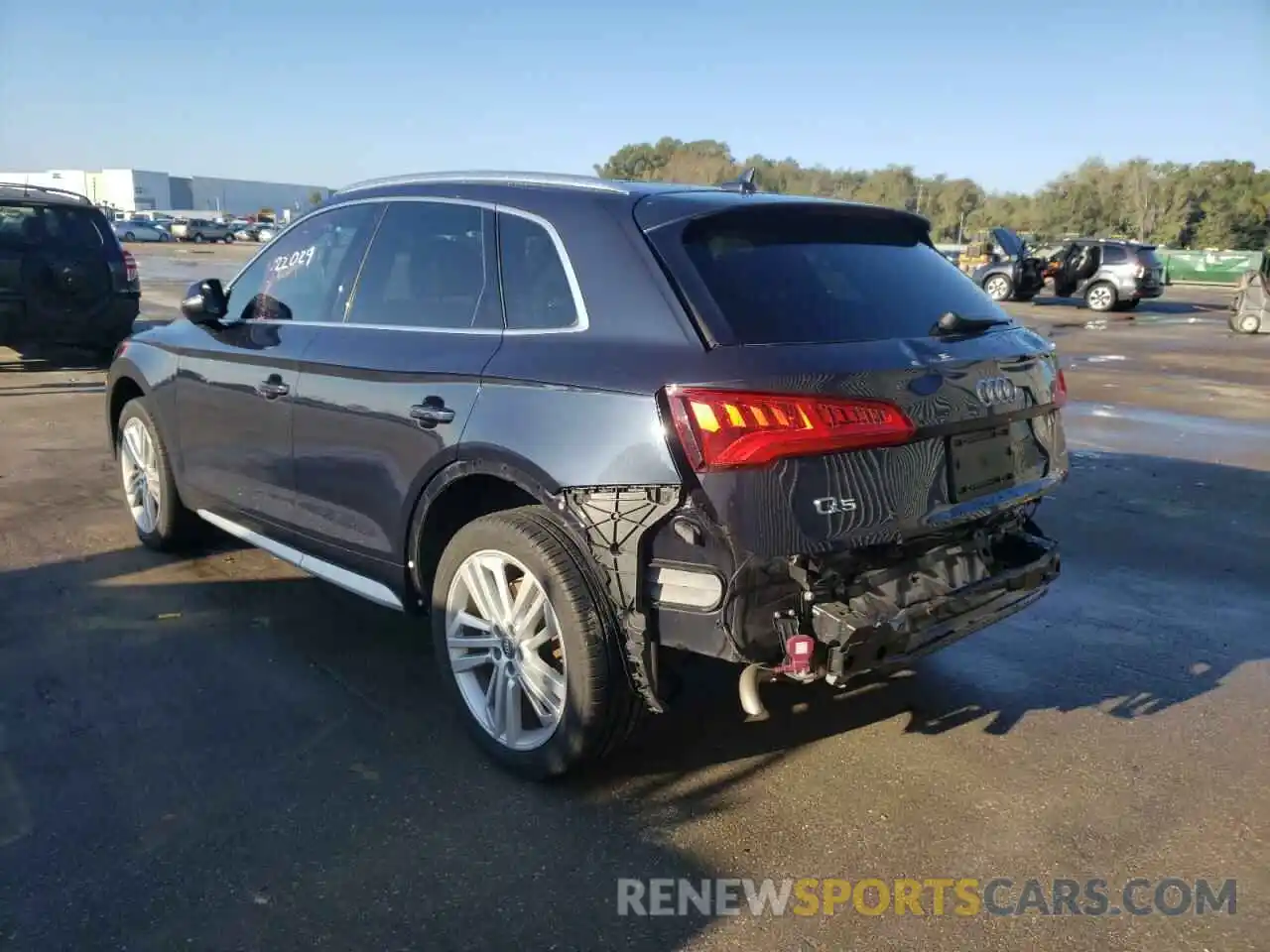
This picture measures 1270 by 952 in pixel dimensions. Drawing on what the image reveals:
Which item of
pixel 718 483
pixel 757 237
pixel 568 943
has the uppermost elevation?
pixel 757 237

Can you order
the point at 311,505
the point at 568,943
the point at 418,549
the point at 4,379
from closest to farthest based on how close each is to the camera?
the point at 568,943
the point at 418,549
the point at 311,505
the point at 4,379

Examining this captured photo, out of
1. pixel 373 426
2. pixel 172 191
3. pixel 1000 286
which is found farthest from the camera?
pixel 172 191

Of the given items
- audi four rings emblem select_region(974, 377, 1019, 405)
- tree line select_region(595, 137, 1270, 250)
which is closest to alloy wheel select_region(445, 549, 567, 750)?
audi four rings emblem select_region(974, 377, 1019, 405)

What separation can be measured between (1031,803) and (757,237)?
2.00m

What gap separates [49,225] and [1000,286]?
2358 cm

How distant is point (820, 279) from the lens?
3.40 meters

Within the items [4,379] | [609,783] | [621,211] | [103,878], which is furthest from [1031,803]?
[4,379]

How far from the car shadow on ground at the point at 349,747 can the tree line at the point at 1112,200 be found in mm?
47961

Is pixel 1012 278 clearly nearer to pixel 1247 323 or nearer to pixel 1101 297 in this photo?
pixel 1101 297

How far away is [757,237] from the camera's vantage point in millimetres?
3402

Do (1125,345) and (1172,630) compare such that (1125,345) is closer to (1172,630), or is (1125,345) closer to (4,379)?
(1172,630)

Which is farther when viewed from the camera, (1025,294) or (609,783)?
(1025,294)

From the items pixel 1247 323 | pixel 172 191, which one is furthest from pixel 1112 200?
pixel 172 191

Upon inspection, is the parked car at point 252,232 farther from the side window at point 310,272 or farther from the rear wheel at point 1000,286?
the side window at point 310,272
